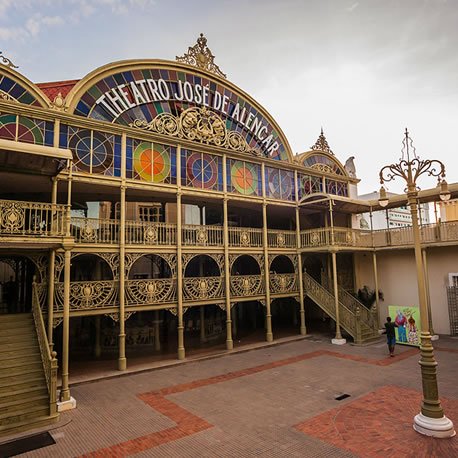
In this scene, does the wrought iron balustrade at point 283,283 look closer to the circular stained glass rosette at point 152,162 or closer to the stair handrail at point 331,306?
the stair handrail at point 331,306

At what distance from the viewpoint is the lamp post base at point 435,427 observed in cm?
730

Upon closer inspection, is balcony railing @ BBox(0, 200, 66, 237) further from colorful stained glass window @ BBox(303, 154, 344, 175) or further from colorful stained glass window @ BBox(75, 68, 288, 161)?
colorful stained glass window @ BBox(303, 154, 344, 175)

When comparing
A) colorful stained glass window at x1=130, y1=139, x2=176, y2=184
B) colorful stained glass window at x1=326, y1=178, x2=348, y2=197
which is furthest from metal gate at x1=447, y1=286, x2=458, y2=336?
colorful stained glass window at x1=130, y1=139, x2=176, y2=184

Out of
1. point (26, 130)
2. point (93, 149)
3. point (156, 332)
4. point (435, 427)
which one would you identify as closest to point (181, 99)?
point (93, 149)

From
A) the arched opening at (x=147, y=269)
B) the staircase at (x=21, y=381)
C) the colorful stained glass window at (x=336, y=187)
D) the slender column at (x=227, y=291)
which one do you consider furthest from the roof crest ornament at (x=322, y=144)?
the staircase at (x=21, y=381)

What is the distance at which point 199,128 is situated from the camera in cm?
1617

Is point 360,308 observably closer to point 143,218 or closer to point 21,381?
point 143,218

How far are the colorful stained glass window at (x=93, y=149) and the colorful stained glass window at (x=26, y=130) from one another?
0.46 meters

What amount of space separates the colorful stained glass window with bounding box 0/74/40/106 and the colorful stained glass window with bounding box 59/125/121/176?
52.2 inches

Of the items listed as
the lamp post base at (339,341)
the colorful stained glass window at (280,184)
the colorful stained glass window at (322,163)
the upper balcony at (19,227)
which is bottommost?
the lamp post base at (339,341)

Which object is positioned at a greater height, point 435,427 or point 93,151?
point 93,151

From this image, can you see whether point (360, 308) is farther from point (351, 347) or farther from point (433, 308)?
point (433, 308)

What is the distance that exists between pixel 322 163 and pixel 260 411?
16099 mm

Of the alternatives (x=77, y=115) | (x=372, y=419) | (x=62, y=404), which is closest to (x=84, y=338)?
(x=62, y=404)
